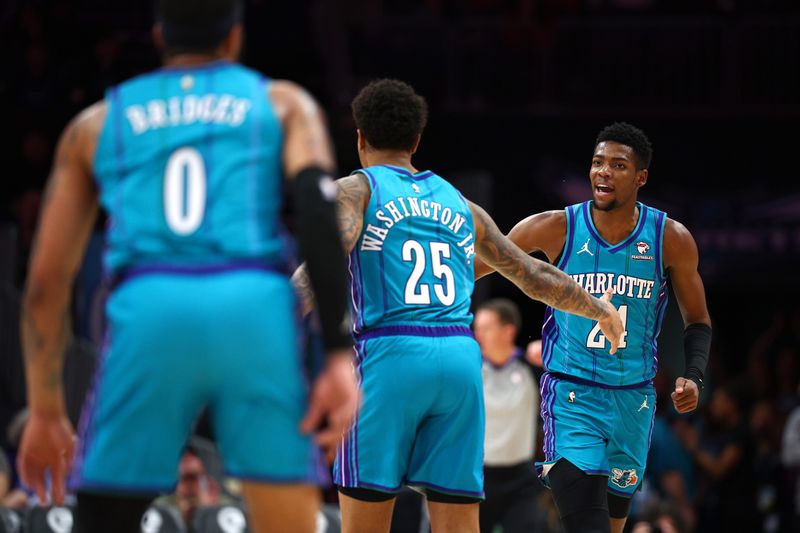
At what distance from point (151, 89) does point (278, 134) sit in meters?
0.39

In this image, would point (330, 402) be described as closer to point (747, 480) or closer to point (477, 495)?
point (477, 495)

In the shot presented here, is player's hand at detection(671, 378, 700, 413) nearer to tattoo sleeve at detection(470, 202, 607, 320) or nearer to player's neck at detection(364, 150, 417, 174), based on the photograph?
tattoo sleeve at detection(470, 202, 607, 320)

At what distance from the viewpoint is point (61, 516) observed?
8906mm

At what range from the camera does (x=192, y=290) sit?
10.9ft

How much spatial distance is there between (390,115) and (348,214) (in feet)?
1.70

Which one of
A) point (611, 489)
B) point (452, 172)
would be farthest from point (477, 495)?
point (452, 172)

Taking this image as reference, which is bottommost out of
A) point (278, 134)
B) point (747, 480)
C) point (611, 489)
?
point (747, 480)

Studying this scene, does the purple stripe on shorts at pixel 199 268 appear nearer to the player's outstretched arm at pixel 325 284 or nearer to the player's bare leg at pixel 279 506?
the player's outstretched arm at pixel 325 284

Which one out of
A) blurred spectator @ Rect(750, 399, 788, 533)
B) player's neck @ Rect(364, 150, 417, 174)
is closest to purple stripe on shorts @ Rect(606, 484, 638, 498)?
player's neck @ Rect(364, 150, 417, 174)

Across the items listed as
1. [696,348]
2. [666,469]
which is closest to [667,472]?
[666,469]

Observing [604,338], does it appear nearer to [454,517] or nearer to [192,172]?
[454,517]

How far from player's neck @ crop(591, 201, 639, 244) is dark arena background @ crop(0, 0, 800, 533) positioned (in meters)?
6.82

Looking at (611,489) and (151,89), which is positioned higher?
(151,89)

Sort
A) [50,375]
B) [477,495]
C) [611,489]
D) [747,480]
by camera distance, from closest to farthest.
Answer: [50,375] → [477,495] → [611,489] → [747,480]
